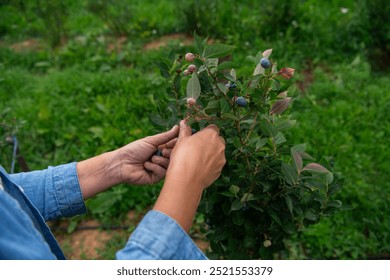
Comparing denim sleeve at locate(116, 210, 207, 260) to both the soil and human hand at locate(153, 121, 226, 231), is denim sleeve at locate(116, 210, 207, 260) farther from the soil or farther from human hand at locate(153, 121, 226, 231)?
the soil

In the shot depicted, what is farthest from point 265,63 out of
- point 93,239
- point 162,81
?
point 93,239

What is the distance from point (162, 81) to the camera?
2648 millimetres

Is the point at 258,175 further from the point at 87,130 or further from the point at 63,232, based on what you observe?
the point at 87,130

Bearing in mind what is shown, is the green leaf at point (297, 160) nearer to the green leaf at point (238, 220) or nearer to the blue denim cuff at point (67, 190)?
the green leaf at point (238, 220)

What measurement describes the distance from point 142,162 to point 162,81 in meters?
1.19

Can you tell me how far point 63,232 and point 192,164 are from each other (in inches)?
74.3

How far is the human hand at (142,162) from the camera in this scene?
4.96 ft

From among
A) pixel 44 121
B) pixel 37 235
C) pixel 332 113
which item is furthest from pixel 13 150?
pixel 332 113

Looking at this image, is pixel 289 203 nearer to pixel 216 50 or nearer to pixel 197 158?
pixel 197 158

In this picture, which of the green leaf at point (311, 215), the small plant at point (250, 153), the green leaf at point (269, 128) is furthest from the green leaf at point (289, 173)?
the green leaf at point (311, 215)

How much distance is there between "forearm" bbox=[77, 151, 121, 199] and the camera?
154cm

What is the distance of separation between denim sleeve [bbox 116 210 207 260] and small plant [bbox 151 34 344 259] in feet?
1.23

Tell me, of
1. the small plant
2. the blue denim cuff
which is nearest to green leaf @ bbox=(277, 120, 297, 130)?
the small plant

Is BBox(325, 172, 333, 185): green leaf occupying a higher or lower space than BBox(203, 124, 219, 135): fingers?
lower
